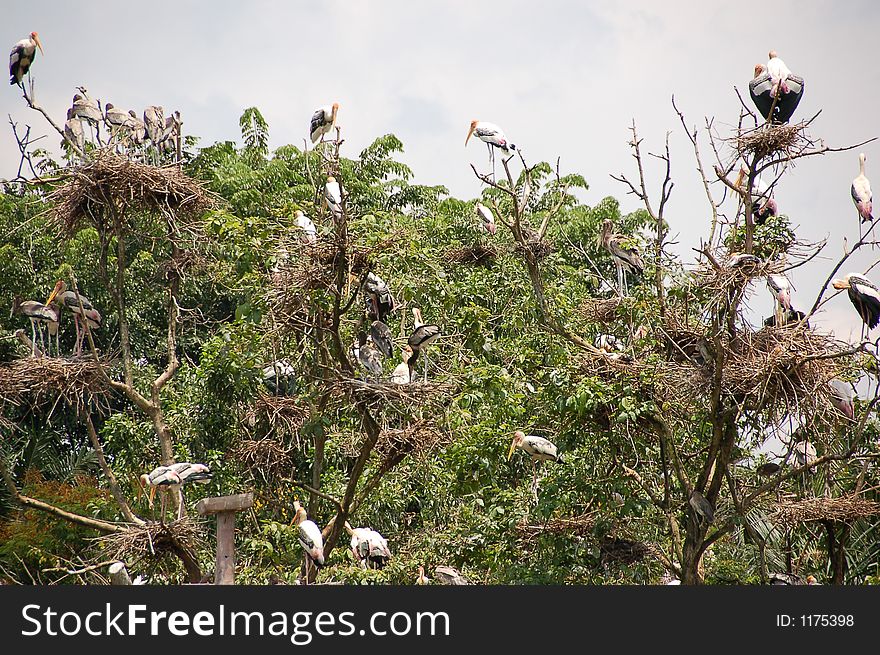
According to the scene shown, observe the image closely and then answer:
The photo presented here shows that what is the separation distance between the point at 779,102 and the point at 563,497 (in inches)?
91.2

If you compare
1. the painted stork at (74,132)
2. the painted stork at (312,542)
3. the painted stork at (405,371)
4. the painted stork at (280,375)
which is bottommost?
the painted stork at (312,542)

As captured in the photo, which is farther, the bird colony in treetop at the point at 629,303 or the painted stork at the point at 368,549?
the painted stork at the point at 368,549

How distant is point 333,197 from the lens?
5273mm

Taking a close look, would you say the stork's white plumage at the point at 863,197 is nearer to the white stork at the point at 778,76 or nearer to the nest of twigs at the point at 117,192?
the white stork at the point at 778,76

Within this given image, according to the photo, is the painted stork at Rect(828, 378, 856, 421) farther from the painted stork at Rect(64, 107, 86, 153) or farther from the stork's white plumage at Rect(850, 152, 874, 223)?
A: the painted stork at Rect(64, 107, 86, 153)

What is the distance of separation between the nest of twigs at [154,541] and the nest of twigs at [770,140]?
3331mm

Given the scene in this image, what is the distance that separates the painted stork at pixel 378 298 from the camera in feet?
16.0

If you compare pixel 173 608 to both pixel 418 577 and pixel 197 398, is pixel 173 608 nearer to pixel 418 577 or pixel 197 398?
pixel 418 577

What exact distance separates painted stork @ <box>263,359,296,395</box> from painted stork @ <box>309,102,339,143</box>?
150cm

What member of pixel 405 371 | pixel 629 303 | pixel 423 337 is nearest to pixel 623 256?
pixel 629 303

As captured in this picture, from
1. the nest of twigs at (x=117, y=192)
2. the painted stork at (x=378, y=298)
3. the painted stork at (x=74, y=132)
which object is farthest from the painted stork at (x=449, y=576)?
the painted stork at (x=74, y=132)

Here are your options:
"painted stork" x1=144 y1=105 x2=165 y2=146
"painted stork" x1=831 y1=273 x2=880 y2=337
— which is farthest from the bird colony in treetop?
"painted stork" x1=144 y1=105 x2=165 y2=146

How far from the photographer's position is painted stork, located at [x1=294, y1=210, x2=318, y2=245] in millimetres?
4816

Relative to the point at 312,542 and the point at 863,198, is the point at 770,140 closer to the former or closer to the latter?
the point at 863,198
